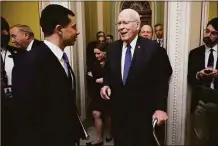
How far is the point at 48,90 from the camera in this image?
42.5 inches

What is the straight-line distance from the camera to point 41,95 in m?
1.05

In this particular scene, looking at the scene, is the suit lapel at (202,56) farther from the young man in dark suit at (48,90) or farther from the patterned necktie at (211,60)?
the young man in dark suit at (48,90)

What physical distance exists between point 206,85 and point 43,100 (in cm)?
112

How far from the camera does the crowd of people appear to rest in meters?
1.06

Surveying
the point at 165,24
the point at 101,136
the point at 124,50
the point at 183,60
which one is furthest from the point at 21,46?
the point at 183,60

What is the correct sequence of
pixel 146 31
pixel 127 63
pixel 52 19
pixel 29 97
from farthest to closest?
pixel 146 31, pixel 127 63, pixel 52 19, pixel 29 97

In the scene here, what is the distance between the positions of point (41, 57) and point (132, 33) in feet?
1.94

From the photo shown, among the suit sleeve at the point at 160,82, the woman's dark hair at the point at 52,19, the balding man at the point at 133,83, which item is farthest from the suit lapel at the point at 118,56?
the woman's dark hair at the point at 52,19

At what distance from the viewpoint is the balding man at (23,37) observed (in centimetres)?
142

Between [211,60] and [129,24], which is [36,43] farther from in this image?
[211,60]

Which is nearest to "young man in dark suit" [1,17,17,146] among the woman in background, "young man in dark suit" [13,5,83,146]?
"young man in dark suit" [13,5,83,146]

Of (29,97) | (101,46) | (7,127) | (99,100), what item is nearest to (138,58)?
(101,46)

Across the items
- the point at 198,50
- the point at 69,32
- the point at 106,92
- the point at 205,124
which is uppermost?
the point at 69,32

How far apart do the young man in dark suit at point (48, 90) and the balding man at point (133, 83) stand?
1.08ft
